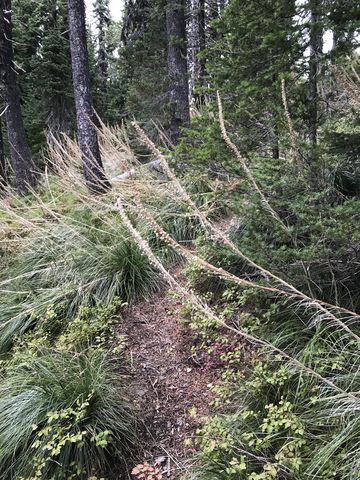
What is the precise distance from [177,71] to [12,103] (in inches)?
138

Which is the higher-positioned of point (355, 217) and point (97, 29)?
point (97, 29)

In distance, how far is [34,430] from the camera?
8.92 feet

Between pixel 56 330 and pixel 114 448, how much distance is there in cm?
161

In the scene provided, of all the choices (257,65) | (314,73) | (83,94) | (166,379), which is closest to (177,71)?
(83,94)

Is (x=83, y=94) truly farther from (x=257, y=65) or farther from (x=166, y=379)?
(x=166, y=379)

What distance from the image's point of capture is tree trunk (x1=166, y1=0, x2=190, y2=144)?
818 centimetres

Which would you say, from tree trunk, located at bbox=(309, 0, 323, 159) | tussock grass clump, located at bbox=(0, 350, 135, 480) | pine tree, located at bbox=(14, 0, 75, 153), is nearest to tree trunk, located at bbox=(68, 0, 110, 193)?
tussock grass clump, located at bbox=(0, 350, 135, 480)

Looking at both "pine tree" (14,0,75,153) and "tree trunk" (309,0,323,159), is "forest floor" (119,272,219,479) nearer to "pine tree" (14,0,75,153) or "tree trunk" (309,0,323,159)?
"tree trunk" (309,0,323,159)

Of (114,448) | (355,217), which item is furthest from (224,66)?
(114,448)

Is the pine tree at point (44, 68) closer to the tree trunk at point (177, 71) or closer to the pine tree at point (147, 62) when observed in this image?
the pine tree at point (147, 62)

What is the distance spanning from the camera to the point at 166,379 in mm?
3221

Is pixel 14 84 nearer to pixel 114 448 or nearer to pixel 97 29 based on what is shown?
pixel 114 448

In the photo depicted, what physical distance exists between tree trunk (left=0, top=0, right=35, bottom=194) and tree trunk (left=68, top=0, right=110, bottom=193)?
2.22 m

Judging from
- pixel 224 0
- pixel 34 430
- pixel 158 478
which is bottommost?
pixel 158 478
